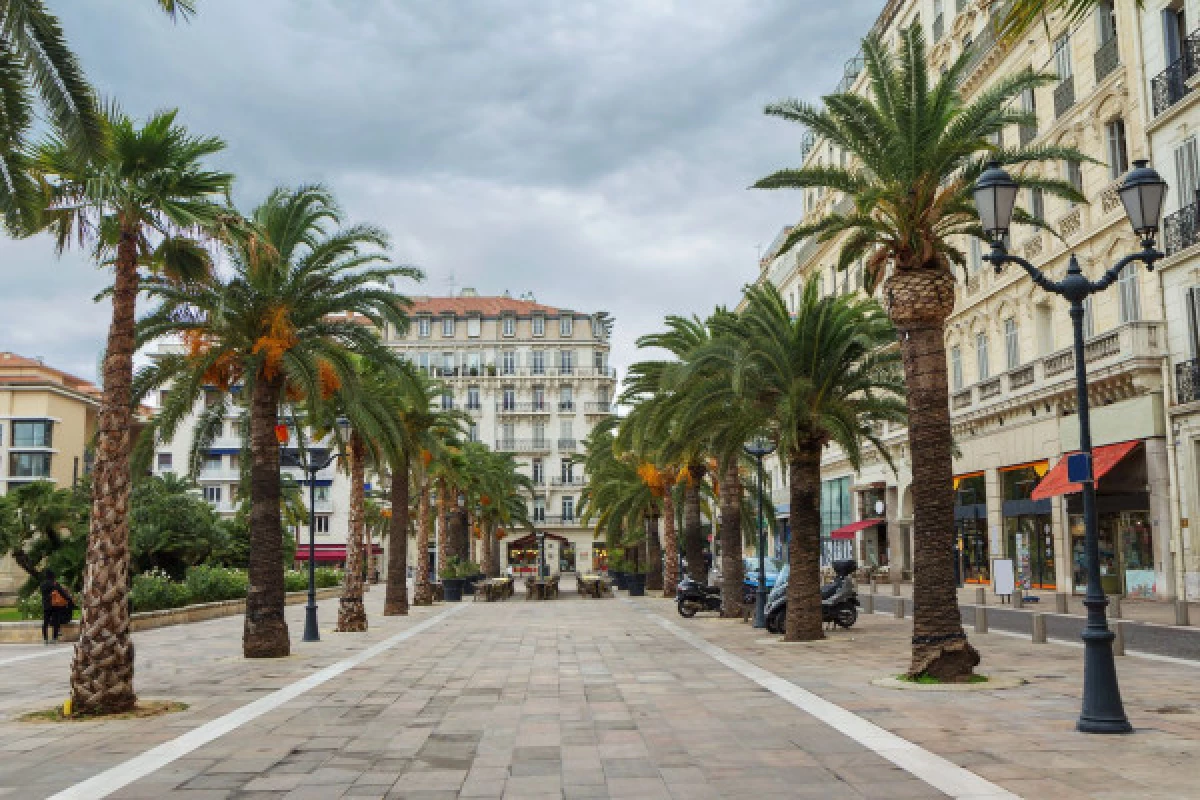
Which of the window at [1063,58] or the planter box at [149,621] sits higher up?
the window at [1063,58]

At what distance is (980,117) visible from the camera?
47.2 ft

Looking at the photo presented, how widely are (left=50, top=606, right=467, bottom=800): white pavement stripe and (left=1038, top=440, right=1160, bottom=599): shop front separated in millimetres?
21131

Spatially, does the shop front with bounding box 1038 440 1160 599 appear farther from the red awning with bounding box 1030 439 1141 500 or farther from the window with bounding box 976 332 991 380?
the window with bounding box 976 332 991 380

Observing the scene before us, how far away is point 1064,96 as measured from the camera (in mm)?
31953

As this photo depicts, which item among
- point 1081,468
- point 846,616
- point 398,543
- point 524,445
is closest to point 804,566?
point 846,616

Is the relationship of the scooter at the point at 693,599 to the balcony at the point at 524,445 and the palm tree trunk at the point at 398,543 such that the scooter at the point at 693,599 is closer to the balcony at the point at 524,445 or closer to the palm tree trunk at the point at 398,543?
the palm tree trunk at the point at 398,543

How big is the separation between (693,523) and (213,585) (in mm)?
15766

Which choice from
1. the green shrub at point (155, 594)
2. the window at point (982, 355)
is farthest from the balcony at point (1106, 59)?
the green shrub at point (155, 594)

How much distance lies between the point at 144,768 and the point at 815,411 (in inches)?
549

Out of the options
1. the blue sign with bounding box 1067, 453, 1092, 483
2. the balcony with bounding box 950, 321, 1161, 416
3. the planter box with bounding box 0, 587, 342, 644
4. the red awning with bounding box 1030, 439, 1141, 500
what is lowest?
the planter box with bounding box 0, 587, 342, 644

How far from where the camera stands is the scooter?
96.0 feet

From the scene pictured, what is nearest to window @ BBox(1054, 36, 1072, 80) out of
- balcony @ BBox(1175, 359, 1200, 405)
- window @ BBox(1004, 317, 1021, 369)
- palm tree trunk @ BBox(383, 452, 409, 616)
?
window @ BBox(1004, 317, 1021, 369)

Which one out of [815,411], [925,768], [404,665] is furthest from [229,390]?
[925,768]

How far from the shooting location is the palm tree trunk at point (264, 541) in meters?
18.7
